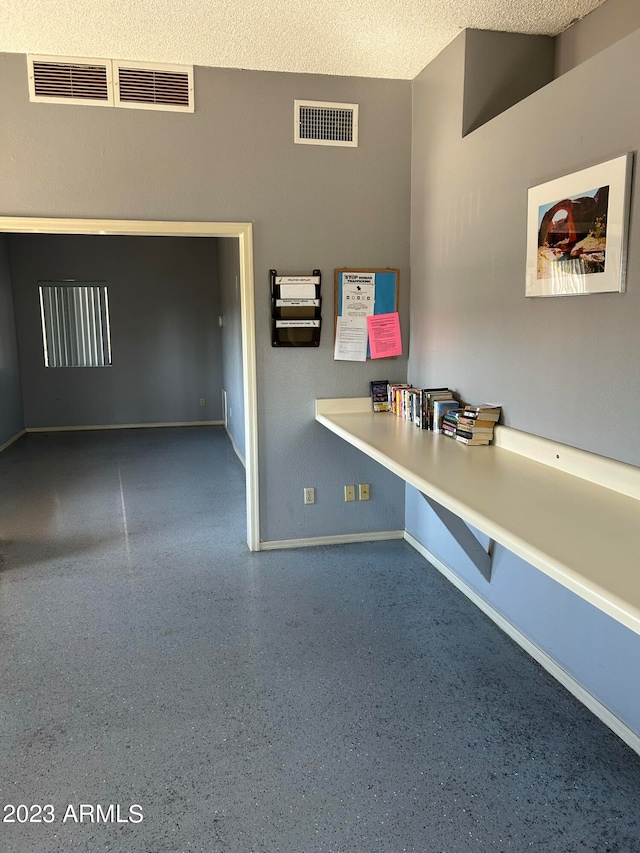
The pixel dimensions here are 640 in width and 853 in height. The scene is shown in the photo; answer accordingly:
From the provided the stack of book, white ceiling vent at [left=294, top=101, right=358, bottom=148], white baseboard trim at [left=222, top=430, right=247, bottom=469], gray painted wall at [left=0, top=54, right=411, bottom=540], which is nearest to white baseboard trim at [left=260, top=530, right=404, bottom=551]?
gray painted wall at [left=0, top=54, right=411, bottom=540]

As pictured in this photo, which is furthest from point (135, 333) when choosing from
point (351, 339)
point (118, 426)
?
point (351, 339)

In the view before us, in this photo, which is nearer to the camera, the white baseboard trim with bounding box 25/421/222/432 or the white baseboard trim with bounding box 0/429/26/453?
the white baseboard trim with bounding box 0/429/26/453

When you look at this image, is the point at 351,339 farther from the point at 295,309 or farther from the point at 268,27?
the point at 268,27

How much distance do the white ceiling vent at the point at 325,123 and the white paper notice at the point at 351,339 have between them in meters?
1.01

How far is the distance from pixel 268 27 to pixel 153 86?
769 mm

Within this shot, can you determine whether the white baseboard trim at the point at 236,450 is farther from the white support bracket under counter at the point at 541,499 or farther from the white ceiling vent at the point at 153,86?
the white ceiling vent at the point at 153,86

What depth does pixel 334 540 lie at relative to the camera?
12.9ft

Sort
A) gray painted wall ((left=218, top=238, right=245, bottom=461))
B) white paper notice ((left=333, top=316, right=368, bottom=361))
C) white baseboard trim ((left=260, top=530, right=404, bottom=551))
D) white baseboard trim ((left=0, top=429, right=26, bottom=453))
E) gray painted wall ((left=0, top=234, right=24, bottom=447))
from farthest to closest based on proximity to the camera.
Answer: gray painted wall ((left=0, top=234, right=24, bottom=447)) < white baseboard trim ((left=0, top=429, right=26, bottom=453)) < gray painted wall ((left=218, top=238, right=245, bottom=461)) < white baseboard trim ((left=260, top=530, right=404, bottom=551)) < white paper notice ((left=333, top=316, right=368, bottom=361))

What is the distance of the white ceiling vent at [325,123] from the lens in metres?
3.45

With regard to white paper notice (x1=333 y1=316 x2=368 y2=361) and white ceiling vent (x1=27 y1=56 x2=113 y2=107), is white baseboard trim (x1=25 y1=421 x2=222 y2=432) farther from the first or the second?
white ceiling vent (x1=27 y1=56 x2=113 y2=107)

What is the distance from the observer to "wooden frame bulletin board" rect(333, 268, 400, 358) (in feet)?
11.9

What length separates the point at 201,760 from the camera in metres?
2.01

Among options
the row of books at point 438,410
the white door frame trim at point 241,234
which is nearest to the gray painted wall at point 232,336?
the white door frame trim at point 241,234

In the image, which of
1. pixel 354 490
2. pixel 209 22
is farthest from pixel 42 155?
pixel 354 490
